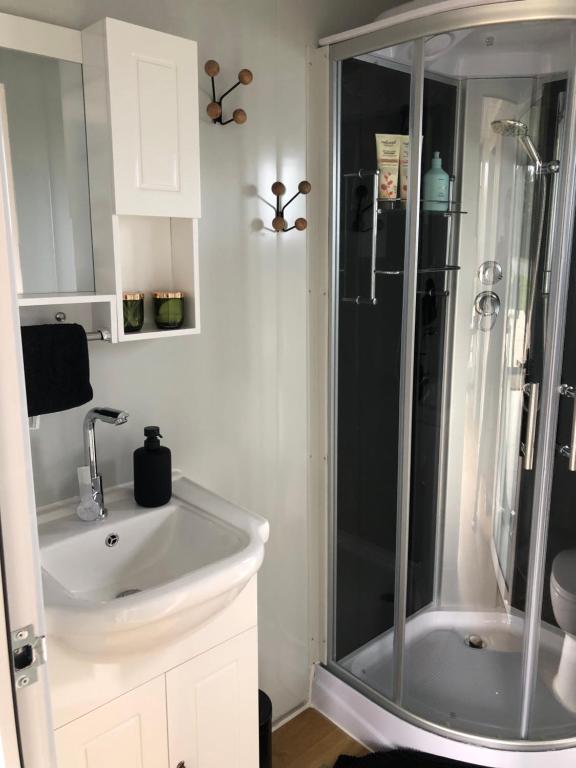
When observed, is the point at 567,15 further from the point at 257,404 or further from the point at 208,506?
the point at 208,506

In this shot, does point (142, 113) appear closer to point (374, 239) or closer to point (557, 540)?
point (374, 239)

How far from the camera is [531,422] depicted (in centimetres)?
194

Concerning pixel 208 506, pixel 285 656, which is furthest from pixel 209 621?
pixel 285 656

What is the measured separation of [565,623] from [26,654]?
1.78 metres

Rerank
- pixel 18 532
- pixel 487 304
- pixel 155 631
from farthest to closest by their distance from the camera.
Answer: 1. pixel 487 304
2. pixel 155 631
3. pixel 18 532

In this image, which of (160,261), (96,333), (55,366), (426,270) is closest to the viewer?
(55,366)

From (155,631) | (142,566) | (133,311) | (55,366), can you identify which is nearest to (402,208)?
(133,311)

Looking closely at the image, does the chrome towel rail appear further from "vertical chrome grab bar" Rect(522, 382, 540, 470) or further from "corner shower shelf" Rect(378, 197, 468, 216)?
"vertical chrome grab bar" Rect(522, 382, 540, 470)

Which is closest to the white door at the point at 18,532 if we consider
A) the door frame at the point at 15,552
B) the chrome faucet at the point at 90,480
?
the door frame at the point at 15,552

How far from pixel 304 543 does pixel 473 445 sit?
25.7 inches

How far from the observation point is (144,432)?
5.48 feet

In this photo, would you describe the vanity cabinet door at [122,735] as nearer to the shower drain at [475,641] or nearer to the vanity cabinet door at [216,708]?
the vanity cabinet door at [216,708]

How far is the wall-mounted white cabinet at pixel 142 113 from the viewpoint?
1404mm

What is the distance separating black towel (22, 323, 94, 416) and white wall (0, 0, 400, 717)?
136 millimetres
